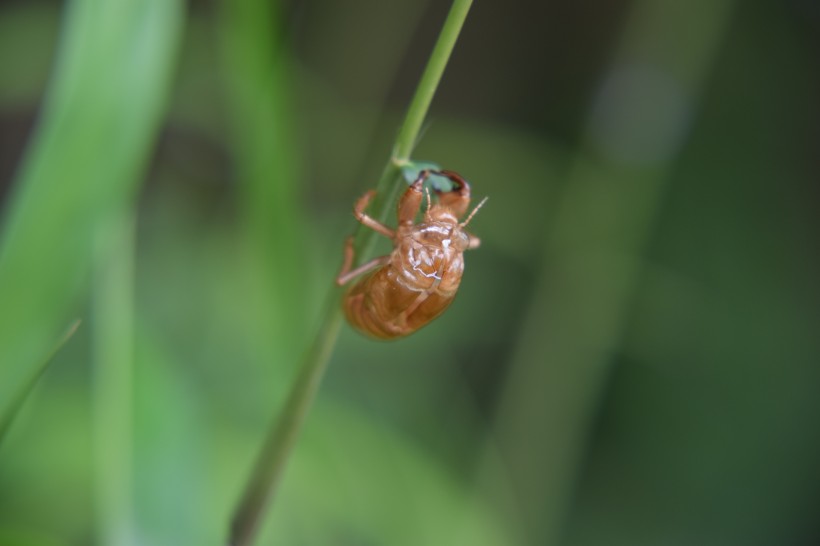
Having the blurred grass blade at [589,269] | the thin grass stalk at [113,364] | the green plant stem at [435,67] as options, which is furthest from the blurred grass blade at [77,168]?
the blurred grass blade at [589,269]

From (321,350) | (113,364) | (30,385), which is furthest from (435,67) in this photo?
(113,364)

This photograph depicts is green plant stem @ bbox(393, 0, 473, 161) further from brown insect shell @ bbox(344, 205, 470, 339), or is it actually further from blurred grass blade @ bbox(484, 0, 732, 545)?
blurred grass blade @ bbox(484, 0, 732, 545)

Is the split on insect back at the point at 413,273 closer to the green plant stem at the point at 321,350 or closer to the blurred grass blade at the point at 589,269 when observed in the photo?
the green plant stem at the point at 321,350

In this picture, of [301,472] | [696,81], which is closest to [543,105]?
[696,81]

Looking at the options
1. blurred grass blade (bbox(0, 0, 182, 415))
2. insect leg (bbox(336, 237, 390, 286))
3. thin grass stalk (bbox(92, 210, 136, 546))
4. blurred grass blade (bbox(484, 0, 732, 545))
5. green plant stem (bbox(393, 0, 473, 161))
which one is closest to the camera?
green plant stem (bbox(393, 0, 473, 161))

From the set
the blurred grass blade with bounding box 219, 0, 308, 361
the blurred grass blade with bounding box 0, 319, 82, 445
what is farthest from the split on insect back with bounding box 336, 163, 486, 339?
the blurred grass blade with bounding box 0, 319, 82, 445

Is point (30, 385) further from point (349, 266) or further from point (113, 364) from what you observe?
point (113, 364)
